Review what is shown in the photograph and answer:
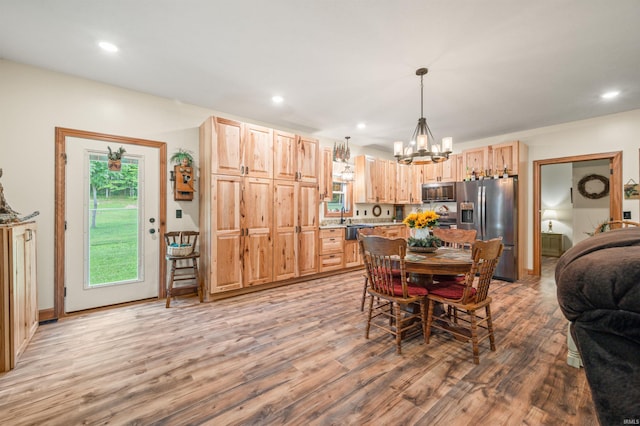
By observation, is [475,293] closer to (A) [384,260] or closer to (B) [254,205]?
(A) [384,260]

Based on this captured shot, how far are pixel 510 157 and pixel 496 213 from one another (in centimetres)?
106

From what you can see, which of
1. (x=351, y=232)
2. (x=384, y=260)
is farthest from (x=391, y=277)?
(x=351, y=232)

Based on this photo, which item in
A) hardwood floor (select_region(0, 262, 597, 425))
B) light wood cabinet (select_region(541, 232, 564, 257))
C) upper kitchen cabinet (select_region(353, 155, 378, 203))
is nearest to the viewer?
hardwood floor (select_region(0, 262, 597, 425))

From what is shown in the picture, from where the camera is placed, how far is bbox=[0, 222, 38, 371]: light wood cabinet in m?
1.98

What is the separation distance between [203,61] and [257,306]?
9.32 ft

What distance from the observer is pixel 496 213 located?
15.6 feet

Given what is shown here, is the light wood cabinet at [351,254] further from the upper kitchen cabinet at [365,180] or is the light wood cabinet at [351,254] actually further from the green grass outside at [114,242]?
the green grass outside at [114,242]

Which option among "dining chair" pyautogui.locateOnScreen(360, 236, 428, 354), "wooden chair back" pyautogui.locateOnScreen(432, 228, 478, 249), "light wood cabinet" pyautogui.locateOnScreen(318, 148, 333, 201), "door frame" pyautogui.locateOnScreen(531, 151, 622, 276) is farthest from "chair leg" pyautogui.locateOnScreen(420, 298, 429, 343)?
"door frame" pyautogui.locateOnScreen(531, 151, 622, 276)

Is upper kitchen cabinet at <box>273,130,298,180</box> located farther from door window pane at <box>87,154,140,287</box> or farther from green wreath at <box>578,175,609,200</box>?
green wreath at <box>578,175,609,200</box>

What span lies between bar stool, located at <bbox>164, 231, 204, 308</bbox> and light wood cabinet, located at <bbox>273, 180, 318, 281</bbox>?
3.65 ft

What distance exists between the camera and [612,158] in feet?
13.7

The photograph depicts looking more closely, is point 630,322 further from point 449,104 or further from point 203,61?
point 449,104

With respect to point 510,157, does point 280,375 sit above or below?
below

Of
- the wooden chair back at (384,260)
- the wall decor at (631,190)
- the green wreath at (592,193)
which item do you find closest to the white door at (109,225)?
the wooden chair back at (384,260)
